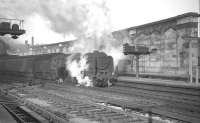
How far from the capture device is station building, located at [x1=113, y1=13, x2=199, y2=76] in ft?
74.4

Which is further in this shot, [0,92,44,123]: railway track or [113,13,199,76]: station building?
[113,13,199,76]: station building

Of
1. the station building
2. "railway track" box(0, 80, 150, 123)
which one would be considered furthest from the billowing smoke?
A: "railway track" box(0, 80, 150, 123)

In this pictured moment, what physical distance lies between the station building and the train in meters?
7.19

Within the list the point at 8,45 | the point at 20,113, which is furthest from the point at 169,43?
the point at 8,45

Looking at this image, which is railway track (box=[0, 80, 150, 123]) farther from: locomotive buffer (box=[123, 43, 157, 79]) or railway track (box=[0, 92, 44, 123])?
locomotive buffer (box=[123, 43, 157, 79])

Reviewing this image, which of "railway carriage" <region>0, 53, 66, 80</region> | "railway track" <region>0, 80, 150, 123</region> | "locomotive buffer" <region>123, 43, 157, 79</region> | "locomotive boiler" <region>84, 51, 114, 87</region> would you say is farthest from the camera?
"locomotive buffer" <region>123, 43, 157, 79</region>

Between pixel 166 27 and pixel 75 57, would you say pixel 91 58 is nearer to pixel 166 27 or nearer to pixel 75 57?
pixel 75 57

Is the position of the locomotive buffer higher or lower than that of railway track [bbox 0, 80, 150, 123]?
higher

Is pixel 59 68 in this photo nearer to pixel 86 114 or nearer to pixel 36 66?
pixel 36 66

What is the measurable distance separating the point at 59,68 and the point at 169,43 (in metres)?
11.8

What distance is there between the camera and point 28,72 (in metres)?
29.8

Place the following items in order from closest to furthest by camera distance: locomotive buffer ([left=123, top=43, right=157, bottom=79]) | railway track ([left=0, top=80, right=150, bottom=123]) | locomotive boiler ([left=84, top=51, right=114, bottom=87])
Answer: railway track ([left=0, top=80, right=150, bottom=123]) → locomotive boiler ([left=84, top=51, right=114, bottom=87]) → locomotive buffer ([left=123, top=43, right=157, bottom=79])

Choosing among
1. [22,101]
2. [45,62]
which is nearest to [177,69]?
[45,62]

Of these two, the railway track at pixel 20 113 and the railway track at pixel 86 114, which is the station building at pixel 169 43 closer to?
the railway track at pixel 86 114
